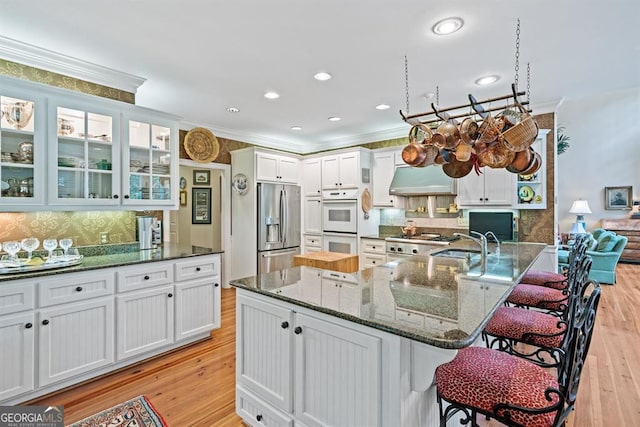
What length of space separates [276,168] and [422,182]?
7.85ft

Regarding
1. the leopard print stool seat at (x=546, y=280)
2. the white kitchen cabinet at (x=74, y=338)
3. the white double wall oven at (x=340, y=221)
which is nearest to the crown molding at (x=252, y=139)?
the white double wall oven at (x=340, y=221)

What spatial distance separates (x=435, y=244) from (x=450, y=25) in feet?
9.33

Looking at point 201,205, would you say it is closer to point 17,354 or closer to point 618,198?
point 17,354

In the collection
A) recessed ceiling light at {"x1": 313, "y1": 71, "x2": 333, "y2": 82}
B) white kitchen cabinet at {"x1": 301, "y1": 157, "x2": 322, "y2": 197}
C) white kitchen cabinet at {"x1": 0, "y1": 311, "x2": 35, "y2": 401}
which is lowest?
white kitchen cabinet at {"x1": 0, "y1": 311, "x2": 35, "y2": 401}

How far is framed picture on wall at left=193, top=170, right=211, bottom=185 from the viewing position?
5.82 metres

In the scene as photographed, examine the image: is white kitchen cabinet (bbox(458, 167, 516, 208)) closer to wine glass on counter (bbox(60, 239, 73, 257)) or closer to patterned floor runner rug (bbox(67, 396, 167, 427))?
patterned floor runner rug (bbox(67, 396, 167, 427))

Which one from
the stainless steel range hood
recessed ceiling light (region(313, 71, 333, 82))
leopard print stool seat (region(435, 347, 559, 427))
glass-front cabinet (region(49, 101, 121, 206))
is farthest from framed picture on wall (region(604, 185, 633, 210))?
glass-front cabinet (region(49, 101, 121, 206))

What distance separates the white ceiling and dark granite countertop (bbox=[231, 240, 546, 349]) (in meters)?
1.72

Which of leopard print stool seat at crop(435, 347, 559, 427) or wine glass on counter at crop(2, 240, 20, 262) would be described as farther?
wine glass on counter at crop(2, 240, 20, 262)

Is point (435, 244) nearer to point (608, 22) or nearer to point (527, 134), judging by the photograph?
point (527, 134)

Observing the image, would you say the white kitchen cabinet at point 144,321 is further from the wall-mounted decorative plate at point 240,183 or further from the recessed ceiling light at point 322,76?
the wall-mounted decorative plate at point 240,183

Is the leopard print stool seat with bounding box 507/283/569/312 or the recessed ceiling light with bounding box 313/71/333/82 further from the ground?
the recessed ceiling light with bounding box 313/71/333/82

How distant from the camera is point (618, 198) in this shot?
893 centimetres

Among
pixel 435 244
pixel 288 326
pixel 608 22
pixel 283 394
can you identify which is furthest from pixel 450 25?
pixel 435 244
